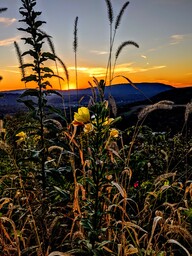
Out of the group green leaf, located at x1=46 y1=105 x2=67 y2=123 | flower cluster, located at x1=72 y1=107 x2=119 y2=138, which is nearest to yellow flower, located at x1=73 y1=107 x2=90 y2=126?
flower cluster, located at x1=72 y1=107 x2=119 y2=138

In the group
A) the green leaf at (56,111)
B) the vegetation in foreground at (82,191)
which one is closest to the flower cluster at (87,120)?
the vegetation in foreground at (82,191)

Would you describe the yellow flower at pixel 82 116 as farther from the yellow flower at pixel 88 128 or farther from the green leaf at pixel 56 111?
the green leaf at pixel 56 111

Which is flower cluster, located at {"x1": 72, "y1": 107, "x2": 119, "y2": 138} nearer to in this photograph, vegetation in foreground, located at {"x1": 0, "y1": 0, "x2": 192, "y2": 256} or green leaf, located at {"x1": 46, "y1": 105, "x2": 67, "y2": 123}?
vegetation in foreground, located at {"x1": 0, "y1": 0, "x2": 192, "y2": 256}

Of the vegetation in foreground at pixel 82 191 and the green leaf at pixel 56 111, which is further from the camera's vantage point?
the green leaf at pixel 56 111

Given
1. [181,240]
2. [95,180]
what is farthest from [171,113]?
[95,180]

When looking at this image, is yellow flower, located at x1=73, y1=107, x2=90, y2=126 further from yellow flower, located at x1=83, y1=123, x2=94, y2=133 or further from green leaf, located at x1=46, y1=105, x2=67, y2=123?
green leaf, located at x1=46, y1=105, x2=67, y2=123

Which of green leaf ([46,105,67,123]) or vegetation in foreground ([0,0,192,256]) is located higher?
green leaf ([46,105,67,123])

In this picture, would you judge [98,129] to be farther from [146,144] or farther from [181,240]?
[146,144]

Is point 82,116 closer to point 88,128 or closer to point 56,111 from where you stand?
point 88,128

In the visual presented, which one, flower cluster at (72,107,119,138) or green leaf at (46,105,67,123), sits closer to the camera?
flower cluster at (72,107,119,138)

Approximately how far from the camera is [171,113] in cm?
1159

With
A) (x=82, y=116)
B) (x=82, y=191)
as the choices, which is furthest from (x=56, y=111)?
(x=82, y=191)

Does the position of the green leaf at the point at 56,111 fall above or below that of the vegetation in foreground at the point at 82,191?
above

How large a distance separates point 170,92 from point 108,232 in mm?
16207
